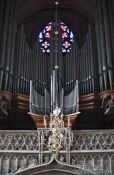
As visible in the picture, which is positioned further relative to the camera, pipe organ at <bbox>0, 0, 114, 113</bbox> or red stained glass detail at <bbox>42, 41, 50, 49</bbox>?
red stained glass detail at <bbox>42, 41, 50, 49</bbox>

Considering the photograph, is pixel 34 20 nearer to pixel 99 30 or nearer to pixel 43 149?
pixel 99 30

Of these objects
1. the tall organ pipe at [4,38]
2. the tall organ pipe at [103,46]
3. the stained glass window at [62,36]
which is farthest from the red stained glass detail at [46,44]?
the tall organ pipe at [103,46]

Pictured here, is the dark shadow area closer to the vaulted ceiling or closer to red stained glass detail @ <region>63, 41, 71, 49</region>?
red stained glass detail @ <region>63, 41, 71, 49</region>

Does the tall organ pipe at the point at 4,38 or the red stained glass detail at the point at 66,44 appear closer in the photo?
the tall organ pipe at the point at 4,38

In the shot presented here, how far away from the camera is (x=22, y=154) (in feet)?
52.5

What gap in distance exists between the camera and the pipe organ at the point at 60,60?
18.1 metres

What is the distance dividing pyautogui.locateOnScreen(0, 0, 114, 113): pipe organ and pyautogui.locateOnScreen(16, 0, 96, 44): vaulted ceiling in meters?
1.69

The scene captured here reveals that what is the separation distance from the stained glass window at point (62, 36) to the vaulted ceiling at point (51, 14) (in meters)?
0.31

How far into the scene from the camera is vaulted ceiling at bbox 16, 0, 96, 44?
72.5ft

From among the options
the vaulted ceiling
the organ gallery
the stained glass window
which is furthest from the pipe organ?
the vaulted ceiling

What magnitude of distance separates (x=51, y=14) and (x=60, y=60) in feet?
14.9

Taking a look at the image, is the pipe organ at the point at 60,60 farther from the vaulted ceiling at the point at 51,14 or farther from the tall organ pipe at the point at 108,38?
the vaulted ceiling at the point at 51,14

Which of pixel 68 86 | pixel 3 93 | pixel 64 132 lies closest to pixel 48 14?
pixel 68 86

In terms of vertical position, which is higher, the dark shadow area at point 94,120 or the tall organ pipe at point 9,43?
the tall organ pipe at point 9,43
